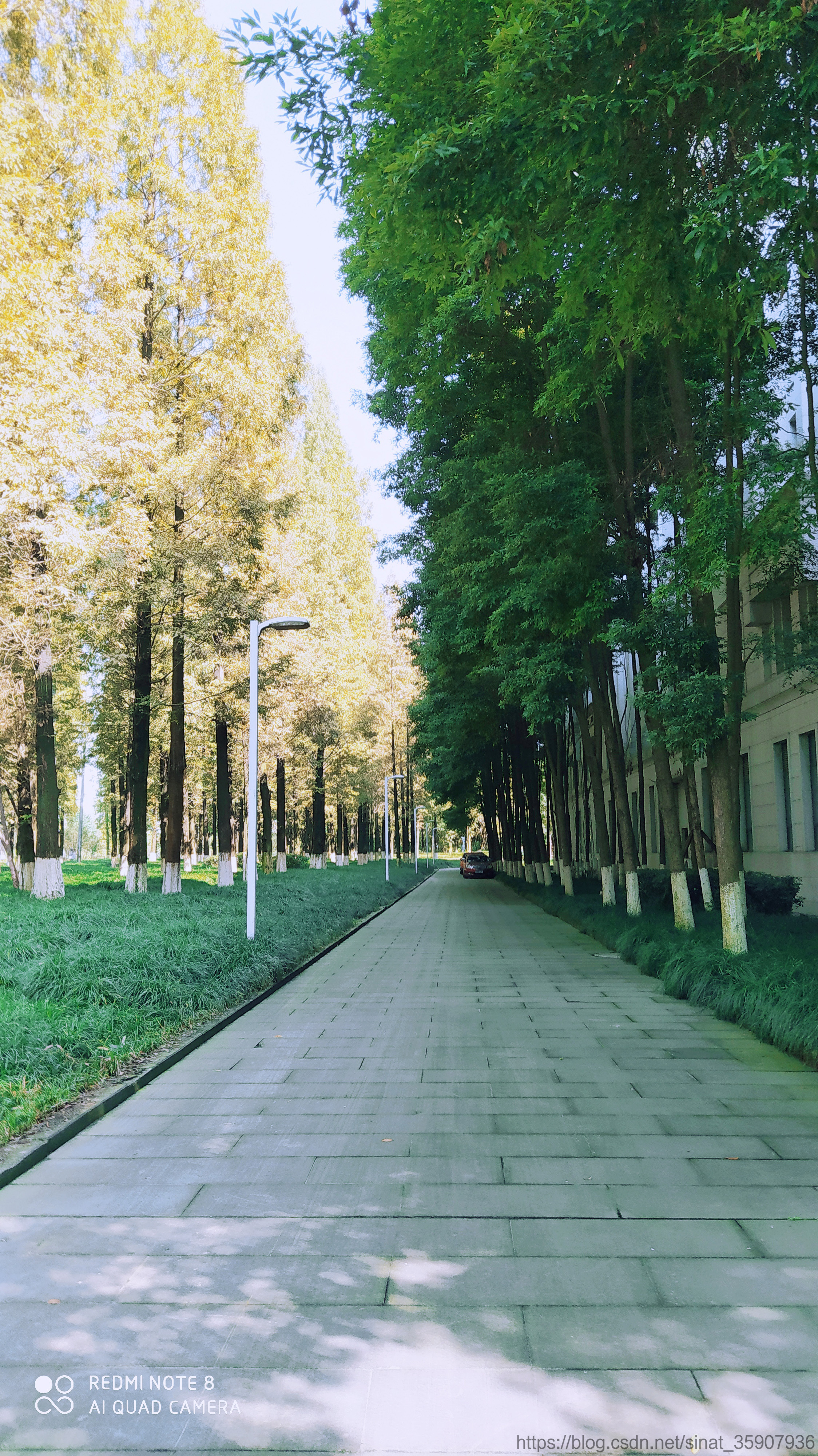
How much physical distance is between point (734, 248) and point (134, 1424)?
7.18 metres

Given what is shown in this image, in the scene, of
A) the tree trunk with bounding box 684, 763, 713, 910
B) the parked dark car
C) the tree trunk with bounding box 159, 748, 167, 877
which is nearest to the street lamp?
the tree trunk with bounding box 684, 763, 713, 910

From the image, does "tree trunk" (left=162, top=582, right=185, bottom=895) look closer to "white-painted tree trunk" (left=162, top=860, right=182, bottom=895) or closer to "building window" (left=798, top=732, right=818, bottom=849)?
"white-painted tree trunk" (left=162, top=860, right=182, bottom=895)

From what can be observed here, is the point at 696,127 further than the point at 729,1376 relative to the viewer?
Yes

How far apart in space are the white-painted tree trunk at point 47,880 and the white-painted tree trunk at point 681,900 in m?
11.2

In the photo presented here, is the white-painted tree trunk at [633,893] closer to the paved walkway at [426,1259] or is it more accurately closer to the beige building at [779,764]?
the beige building at [779,764]

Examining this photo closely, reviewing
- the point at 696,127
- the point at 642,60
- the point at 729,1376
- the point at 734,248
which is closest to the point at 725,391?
the point at 696,127

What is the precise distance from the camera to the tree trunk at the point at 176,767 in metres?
22.2

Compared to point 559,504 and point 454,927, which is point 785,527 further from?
point 454,927

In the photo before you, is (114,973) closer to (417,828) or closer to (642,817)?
(642,817)

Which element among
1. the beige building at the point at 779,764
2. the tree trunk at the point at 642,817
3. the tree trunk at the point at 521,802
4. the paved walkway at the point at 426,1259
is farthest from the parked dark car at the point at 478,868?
the paved walkway at the point at 426,1259

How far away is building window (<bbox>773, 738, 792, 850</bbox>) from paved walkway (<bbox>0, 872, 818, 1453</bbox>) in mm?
13741

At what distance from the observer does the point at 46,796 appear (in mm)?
19203

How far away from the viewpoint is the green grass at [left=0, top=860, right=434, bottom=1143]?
7.11 m

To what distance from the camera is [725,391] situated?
448 inches
